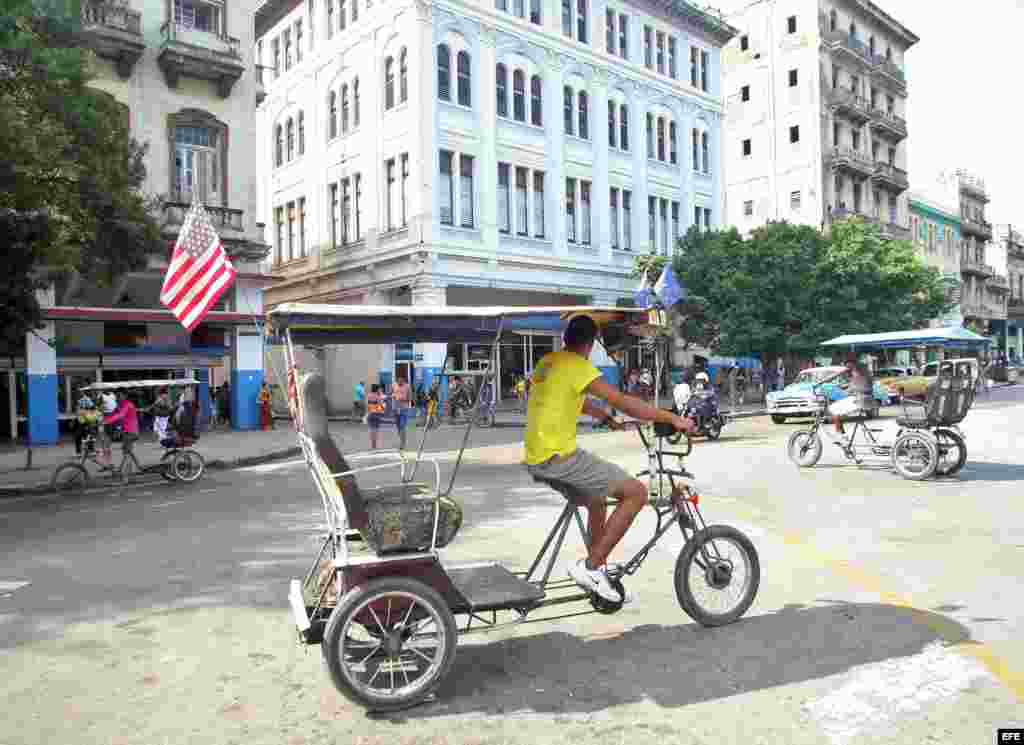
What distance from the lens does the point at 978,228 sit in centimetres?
7019

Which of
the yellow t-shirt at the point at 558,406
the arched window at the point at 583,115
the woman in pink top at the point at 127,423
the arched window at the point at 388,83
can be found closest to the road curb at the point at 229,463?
the woman in pink top at the point at 127,423

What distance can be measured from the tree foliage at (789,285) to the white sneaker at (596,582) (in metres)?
29.5

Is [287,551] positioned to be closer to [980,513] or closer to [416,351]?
[980,513]

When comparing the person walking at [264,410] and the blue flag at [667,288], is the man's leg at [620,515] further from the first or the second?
the blue flag at [667,288]

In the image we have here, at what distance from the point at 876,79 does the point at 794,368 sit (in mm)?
25342

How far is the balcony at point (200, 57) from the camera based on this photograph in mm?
24375

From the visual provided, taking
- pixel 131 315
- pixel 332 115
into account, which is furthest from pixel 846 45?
pixel 131 315

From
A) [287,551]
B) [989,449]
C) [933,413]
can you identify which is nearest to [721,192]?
[989,449]

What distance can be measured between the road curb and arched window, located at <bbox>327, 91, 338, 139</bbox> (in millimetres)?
20031

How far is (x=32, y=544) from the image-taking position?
865 cm

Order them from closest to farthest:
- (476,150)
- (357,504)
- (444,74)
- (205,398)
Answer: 1. (357,504)
2. (205,398)
3. (444,74)
4. (476,150)

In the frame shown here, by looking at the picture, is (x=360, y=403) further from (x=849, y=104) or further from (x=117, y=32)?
(x=849, y=104)

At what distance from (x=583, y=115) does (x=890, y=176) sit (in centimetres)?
2984

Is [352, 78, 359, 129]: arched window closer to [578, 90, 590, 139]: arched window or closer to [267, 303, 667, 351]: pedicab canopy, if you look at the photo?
[578, 90, 590, 139]: arched window
